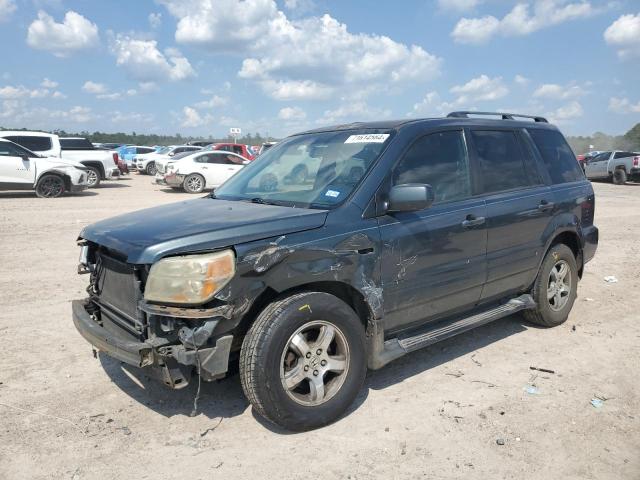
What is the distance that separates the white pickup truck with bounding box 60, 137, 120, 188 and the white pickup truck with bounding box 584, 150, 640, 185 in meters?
21.6

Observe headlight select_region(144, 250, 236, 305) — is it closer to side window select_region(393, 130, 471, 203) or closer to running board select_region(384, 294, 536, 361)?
running board select_region(384, 294, 536, 361)

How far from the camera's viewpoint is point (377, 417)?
3.43m

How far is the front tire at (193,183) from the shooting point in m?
18.6

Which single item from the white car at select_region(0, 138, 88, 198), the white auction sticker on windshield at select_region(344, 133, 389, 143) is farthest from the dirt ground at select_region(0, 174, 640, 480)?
Result: the white car at select_region(0, 138, 88, 198)

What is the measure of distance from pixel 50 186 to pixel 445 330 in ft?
49.6

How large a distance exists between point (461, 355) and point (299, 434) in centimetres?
186

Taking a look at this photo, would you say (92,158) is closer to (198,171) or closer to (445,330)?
(198,171)

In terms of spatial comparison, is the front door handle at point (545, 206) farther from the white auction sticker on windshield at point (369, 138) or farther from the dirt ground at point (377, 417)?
the white auction sticker on windshield at point (369, 138)

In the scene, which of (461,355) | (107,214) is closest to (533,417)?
(461,355)

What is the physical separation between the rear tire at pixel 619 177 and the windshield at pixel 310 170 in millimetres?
24466

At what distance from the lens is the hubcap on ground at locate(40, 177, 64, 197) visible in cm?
1574

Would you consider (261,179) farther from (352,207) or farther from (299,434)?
(299,434)

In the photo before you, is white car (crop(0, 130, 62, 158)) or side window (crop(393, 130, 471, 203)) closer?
side window (crop(393, 130, 471, 203))

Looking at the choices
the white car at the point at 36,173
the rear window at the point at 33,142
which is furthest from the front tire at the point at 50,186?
the rear window at the point at 33,142
